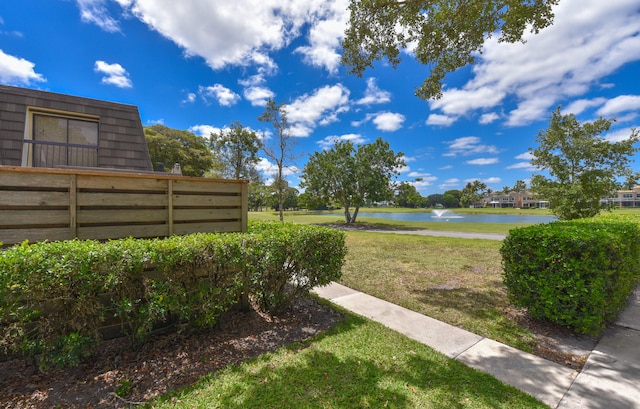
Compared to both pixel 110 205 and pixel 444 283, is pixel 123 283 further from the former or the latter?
pixel 444 283

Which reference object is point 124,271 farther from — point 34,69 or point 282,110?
point 282,110

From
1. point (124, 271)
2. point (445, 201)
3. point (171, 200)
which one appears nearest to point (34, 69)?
point (171, 200)

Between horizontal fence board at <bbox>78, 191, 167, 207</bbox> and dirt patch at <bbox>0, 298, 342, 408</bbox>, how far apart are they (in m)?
1.61

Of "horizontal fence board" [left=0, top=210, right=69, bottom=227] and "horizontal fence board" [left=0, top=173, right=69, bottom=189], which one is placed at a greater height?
"horizontal fence board" [left=0, top=173, right=69, bottom=189]

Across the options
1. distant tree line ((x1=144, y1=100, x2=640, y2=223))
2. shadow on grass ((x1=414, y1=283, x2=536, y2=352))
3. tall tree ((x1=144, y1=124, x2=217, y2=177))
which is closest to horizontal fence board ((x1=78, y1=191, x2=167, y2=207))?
shadow on grass ((x1=414, y1=283, x2=536, y2=352))

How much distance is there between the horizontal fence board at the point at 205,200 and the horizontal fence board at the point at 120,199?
0.59ft

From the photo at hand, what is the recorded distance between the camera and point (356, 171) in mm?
21328

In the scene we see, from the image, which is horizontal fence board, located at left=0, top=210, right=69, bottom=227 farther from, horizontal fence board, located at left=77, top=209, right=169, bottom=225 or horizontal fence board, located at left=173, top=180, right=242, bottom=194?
horizontal fence board, located at left=173, top=180, right=242, bottom=194

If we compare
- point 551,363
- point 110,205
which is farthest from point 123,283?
point 551,363

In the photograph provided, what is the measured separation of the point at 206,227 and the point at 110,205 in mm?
1146

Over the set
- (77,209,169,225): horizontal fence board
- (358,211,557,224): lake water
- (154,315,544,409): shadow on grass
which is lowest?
(358,211,557,224): lake water

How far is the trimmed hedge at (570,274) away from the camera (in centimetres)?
297

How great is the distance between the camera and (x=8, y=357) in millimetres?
2465

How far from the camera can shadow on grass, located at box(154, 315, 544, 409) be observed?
2.02 metres
